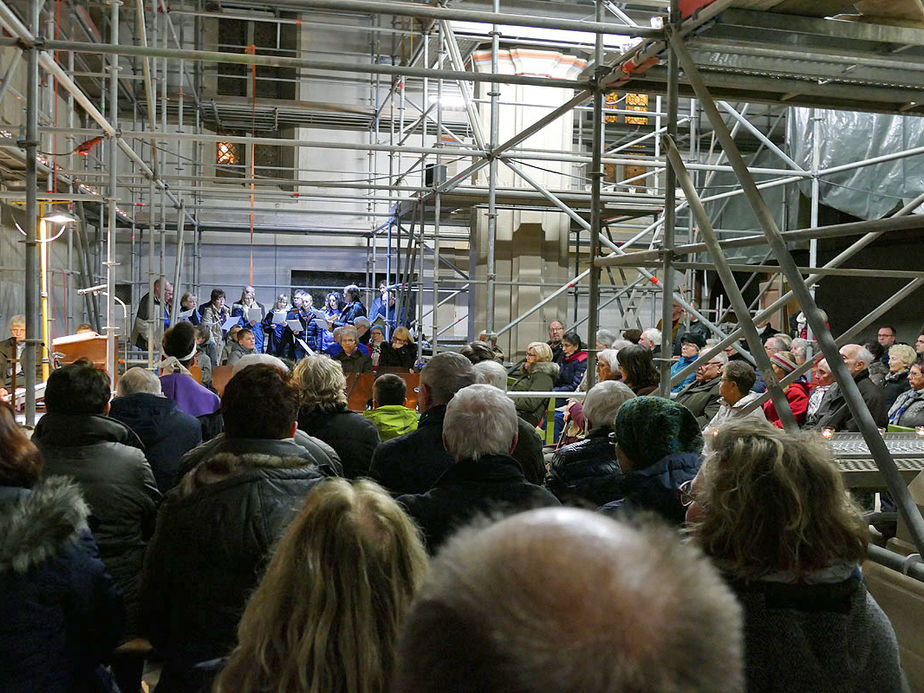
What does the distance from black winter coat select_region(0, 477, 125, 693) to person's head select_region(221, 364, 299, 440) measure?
0.62 m

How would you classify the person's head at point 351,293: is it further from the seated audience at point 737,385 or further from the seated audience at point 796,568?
the seated audience at point 796,568

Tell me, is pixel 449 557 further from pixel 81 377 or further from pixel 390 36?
pixel 390 36

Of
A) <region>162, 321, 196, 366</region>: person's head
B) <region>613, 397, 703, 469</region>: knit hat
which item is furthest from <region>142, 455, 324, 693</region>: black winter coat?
<region>162, 321, 196, 366</region>: person's head

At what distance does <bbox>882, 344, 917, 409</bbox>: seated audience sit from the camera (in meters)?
7.01

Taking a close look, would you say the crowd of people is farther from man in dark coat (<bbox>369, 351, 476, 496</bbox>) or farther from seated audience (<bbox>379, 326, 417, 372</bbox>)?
seated audience (<bbox>379, 326, 417, 372</bbox>)

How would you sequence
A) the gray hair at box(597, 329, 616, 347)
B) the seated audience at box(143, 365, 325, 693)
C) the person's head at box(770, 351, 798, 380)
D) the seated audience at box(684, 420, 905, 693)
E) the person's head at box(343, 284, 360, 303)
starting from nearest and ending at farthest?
the seated audience at box(684, 420, 905, 693) < the seated audience at box(143, 365, 325, 693) < the person's head at box(770, 351, 798, 380) < the gray hair at box(597, 329, 616, 347) < the person's head at box(343, 284, 360, 303)

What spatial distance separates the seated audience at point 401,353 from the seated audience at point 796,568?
8.20 m

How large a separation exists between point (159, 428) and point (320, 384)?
2.65 feet

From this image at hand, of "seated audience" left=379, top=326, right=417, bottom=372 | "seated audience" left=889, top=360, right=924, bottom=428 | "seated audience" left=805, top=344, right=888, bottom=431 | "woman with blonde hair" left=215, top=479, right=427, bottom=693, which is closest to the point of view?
"woman with blonde hair" left=215, top=479, right=427, bottom=693

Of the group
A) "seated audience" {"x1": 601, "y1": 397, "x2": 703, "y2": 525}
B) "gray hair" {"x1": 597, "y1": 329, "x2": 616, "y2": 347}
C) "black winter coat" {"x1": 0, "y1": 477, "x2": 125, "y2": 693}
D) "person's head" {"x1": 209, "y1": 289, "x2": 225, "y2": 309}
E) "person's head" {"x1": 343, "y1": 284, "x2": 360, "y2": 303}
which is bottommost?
"black winter coat" {"x1": 0, "y1": 477, "x2": 125, "y2": 693}

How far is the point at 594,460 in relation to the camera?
3371 mm

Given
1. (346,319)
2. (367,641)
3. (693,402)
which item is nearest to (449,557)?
(367,641)

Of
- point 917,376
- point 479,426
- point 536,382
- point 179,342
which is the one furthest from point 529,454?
point 917,376

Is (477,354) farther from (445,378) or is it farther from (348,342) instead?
(348,342)
